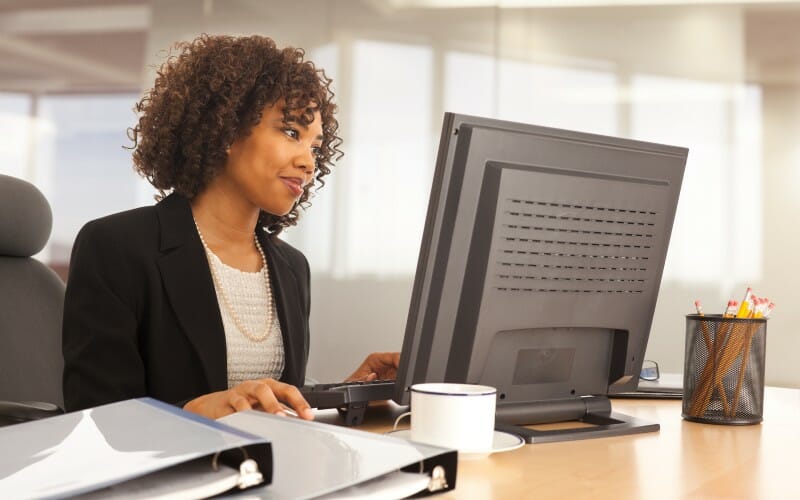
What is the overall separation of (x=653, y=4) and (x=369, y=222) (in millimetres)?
1535

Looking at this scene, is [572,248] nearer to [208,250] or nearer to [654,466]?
[654,466]

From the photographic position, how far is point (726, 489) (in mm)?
914

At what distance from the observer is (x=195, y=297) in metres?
1.62

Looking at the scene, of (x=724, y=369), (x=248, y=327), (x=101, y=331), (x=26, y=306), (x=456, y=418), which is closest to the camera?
(x=456, y=418)

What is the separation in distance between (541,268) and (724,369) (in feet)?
1.14

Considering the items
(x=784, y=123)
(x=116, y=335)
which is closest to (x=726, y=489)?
(x=116, y=335)

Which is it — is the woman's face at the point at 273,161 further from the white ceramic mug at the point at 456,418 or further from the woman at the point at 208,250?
the white ceramic mug at the point at 456,418

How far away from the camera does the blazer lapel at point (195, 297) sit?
1598 mm

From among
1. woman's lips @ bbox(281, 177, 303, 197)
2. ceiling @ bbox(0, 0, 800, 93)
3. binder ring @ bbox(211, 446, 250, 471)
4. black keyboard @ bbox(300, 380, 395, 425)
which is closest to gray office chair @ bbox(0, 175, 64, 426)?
woman's lips @ bbox(281, 177, 303, 197)

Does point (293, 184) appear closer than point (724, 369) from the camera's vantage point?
No

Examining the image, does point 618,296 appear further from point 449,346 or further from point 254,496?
point 254,496

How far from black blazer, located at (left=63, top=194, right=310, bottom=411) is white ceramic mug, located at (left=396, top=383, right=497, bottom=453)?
0.67 metres

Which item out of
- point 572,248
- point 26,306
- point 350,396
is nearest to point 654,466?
point 572,248

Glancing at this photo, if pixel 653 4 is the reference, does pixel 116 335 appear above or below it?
below
